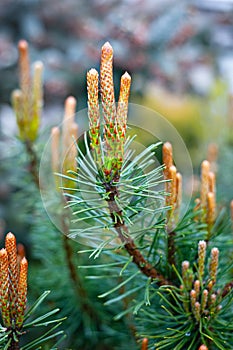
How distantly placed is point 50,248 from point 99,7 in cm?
114

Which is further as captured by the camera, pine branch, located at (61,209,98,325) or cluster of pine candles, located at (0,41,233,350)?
pine branch, located at (61,209,98,325)

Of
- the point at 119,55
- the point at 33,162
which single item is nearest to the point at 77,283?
the point at 33,162

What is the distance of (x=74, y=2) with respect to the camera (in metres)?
1.51

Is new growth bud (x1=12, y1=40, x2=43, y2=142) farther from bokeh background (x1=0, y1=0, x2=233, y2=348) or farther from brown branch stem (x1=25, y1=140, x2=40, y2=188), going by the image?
bokeh background (x1=0, y1=0, x2=233, y2=348)

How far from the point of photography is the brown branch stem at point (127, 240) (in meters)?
0.32

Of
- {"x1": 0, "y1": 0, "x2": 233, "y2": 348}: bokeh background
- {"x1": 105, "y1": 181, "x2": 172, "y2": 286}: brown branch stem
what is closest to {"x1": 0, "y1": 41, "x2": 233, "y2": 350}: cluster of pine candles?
{"x1": 105, "y1": 181, "x2": 172, "y2": 286}: brown branch stem

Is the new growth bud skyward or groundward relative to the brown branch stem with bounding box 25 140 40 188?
skyward

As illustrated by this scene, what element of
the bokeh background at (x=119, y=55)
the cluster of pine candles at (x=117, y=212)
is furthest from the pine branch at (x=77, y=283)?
the bokeh background at (x=119, y=55)

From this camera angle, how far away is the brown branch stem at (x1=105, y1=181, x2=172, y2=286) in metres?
0.32

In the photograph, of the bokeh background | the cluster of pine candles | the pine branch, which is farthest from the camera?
the bokeh background

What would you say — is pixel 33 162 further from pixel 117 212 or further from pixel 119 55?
pixel 119 55

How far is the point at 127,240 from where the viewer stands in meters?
0.35

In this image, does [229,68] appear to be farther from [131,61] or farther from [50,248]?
[50,248]

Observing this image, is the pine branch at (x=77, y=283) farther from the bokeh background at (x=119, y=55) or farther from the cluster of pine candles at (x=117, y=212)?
the bokeh background at (x=119, y=55)
